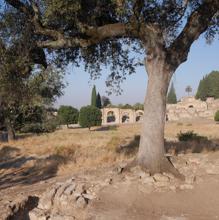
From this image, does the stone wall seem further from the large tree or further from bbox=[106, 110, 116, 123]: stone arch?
the large tree

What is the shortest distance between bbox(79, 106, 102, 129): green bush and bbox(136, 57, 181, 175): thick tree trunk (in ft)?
165

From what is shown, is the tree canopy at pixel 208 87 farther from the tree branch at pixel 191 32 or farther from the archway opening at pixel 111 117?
the tree branch at pixel 191 32

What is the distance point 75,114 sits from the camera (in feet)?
222

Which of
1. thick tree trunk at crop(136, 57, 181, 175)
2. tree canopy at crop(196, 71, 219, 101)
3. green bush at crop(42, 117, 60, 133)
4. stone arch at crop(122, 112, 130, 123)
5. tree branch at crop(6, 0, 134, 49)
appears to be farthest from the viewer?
tree canopy at crop(196, 71, 219, 101)

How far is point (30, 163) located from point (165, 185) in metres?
11.2

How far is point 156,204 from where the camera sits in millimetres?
8062

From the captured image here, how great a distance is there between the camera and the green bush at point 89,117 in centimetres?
6016

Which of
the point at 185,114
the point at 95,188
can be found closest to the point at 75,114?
the point at 185,114

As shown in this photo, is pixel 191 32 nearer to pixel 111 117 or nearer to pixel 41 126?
pixel 41 126

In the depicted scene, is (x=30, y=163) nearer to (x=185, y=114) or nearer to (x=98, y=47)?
(x=98, y=47)

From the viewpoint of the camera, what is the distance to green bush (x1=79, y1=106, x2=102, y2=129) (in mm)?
60156

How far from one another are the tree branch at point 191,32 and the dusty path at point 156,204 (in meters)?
3.38

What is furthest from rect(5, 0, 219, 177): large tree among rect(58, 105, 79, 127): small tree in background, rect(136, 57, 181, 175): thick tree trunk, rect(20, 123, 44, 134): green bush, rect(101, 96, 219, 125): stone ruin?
rect(101, 96, 219, 125): stone ruin

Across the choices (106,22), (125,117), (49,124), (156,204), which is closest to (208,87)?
(125,117)
